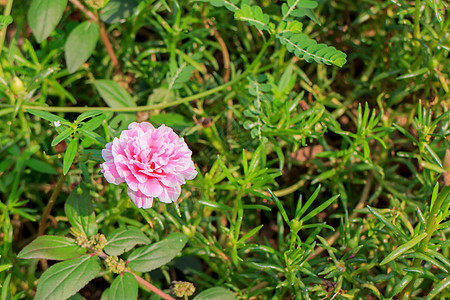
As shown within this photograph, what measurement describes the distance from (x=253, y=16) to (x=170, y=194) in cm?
82

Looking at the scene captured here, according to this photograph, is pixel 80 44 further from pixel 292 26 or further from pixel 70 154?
pixel 292 26

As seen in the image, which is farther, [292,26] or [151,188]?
[292,26]

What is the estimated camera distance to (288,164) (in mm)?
2275

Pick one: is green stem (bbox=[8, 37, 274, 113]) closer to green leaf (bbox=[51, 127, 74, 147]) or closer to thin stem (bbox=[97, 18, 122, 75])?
green leaf (bbox=[51, 127, 74, 147])

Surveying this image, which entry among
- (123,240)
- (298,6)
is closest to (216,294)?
(123,240)

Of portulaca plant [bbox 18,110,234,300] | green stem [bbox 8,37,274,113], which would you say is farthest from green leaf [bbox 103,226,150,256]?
green stem [bbox 8,37,274,113]

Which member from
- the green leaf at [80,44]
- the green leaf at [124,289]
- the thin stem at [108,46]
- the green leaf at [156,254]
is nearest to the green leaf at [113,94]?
the green leaf at [80,44]

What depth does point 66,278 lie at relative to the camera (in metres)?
1.58

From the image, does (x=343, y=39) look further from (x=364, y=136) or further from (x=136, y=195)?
(x=136, y=195)

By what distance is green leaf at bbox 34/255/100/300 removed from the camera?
1546 millimetres

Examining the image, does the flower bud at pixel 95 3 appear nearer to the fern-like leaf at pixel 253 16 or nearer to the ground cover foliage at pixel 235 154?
the ground cover foliage at pixel 235 154

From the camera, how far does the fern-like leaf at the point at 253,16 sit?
1.85m

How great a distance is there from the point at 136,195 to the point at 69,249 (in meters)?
0.39

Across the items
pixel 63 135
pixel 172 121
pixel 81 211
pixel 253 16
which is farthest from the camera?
pixel 172 121
